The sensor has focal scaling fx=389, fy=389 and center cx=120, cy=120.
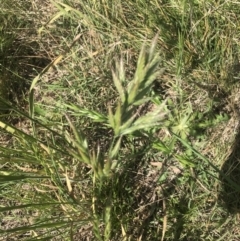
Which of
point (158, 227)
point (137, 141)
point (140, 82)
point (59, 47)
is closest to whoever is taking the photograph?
point (140, 82)

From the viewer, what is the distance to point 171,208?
1.57m

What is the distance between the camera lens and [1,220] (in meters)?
1.70

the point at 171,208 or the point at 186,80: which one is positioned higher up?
the point at 186,80

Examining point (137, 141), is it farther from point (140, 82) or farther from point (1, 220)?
point (140, 82)

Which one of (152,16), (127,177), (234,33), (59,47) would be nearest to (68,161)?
(127,177)

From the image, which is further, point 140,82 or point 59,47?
point 59,47

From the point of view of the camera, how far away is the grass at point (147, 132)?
5.00 ft

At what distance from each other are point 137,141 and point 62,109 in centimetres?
36

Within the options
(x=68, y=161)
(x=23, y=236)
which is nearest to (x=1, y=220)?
(x=23, y=236)

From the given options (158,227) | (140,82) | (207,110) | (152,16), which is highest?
(140,82)

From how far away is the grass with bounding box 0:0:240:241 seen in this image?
1.53 m

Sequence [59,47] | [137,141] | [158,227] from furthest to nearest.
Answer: [59,47]
[137,141]
[158,227]

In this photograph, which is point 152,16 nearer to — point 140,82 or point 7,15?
point 7,15

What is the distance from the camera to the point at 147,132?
5.31 feet
